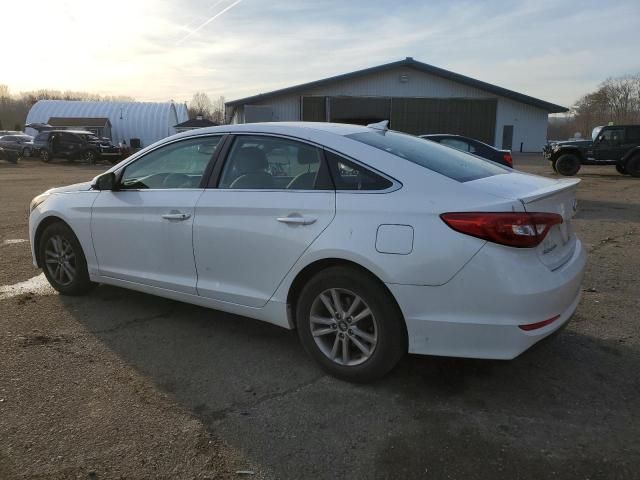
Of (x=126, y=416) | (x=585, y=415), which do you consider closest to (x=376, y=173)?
(x=585, y=415)

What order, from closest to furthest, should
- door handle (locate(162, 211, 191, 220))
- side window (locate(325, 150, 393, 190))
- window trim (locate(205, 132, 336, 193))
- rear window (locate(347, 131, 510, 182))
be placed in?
side window (locate(325, 150, 393, 190)) → rear window (locate(347, 131, 510, 182)) → window trim (locate(205, 132, 336, 193)) → door handle (locate(162, 211, 191, 220))

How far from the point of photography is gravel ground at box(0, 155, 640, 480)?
2623mm

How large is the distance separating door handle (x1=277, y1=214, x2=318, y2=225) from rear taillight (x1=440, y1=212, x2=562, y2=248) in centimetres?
84

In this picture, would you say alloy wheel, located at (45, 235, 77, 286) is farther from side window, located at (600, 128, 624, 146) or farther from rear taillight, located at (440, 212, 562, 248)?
side window, located at (600, 128, 624, 146)

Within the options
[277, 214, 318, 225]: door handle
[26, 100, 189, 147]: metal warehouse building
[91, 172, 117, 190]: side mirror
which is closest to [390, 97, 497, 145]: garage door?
[26, 100, 189, 147]: metal warehouse building

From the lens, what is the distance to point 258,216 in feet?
11.9

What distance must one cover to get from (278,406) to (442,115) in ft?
124

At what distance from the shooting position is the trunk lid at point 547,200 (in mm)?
3025

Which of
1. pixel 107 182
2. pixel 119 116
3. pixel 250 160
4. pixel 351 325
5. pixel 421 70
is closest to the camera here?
pixel 351 325

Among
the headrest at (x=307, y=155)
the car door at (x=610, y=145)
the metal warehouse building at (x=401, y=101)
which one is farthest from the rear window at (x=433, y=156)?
the metal warehouse building at (x=401, y=101)

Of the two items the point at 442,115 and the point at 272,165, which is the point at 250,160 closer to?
the point at 272,165

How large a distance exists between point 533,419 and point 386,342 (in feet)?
2.94

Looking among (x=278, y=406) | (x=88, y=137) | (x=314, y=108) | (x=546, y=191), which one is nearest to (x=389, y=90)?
(x=314, y=108)

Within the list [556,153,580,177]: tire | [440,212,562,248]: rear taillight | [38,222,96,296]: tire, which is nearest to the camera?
[440,212,562,248]: rear taillight
